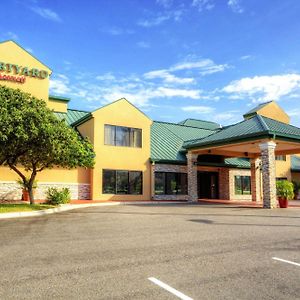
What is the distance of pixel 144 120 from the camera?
29.9 m

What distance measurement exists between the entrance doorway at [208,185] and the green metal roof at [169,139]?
414cm

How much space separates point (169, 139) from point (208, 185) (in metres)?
6.10

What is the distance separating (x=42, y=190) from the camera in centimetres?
2556

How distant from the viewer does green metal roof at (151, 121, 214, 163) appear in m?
30.3

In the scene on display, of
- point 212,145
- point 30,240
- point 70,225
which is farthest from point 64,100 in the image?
point 30,240

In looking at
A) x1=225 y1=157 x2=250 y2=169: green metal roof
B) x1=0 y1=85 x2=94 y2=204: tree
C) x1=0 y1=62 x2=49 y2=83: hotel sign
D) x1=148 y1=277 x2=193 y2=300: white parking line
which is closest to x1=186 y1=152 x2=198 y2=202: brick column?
x1=225 y1=157 x2=250 y2=169: green metal roof

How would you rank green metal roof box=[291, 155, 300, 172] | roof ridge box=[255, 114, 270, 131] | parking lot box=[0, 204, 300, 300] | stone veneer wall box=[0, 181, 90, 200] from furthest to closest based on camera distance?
green metal roof box=[291, 155, 300, 172] < stone veneer wall box=[0, 181, 90, 200] < roof ridge box=[255, 114, 270, 131] < parking lot box=[0, 204, 300, 300]

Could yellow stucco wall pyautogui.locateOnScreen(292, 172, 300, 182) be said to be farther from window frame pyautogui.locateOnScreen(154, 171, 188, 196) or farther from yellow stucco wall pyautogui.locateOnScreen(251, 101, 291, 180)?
window frame pyautogui.locateOnScreen(154, 171, 188, 196)

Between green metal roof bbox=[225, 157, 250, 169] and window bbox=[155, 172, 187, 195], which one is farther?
green metal roof bbox=[225, 157, 250, 169]

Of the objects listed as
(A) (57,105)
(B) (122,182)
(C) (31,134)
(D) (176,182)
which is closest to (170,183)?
(D) (176,182)

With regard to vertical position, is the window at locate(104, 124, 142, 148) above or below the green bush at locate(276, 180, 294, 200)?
above

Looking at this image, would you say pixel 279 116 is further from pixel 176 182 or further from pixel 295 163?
pixel 176 182

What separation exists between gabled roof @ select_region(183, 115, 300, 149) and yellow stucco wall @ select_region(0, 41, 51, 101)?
550 inches

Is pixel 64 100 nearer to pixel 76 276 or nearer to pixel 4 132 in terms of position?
pixel 4 132
